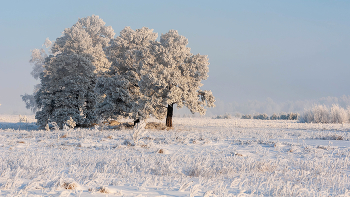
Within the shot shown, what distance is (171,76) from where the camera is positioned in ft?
82.6

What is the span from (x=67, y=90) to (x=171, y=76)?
11.6 meters

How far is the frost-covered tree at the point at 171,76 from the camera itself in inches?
948

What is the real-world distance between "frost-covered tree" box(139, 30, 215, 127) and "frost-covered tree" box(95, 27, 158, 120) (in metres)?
1.08

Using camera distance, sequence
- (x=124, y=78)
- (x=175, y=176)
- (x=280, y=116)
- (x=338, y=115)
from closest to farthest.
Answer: (x=175, y=176)
(x=124, y=78)
(x=338, y=115)
(x=280, y=116)

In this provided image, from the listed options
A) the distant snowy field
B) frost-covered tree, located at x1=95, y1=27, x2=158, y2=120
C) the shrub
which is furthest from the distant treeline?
the distant snowy field

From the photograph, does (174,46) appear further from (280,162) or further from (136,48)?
(280,162)

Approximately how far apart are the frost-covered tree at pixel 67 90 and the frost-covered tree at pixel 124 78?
264 centimetres

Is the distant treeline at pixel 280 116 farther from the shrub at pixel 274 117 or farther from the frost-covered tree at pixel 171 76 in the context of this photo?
the frost-covered tree at pixel 171 76

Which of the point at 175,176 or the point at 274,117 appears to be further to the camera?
the point at 274,117

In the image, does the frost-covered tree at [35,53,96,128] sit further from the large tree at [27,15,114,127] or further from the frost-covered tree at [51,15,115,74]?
the frost-covered tree at [51,15,115,74]

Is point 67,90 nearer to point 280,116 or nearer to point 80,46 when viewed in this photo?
point 80,46

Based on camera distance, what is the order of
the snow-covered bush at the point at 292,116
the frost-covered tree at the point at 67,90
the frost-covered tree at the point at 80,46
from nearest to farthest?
the frost-covered tree at the point at 67,90, the frost-covered tree at the point at 80,46, the snow-covered bush at the point at 292,116

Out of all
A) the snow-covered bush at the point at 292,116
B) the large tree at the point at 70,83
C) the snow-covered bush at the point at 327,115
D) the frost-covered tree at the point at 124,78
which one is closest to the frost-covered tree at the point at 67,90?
the large tree at the point at 70,83

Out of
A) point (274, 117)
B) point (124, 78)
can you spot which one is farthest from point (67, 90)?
point (274, 117)
